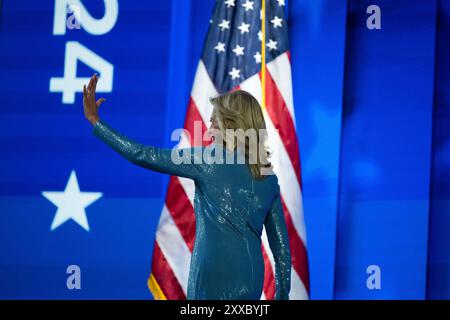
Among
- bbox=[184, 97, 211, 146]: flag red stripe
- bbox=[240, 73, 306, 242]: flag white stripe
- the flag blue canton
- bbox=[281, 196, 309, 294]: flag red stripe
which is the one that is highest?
the flag blue canton

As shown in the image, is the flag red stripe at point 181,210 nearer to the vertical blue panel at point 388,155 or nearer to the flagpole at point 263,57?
the flagpole at point 263,57

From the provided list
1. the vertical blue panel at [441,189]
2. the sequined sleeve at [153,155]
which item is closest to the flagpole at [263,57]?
the vertical blue panel at [441,189]

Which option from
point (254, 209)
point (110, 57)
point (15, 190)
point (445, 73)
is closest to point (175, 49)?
point (110, 57)

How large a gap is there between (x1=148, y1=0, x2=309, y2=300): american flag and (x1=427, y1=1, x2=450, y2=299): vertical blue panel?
86 cm

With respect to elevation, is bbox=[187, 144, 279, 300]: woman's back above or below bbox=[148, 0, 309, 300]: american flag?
below

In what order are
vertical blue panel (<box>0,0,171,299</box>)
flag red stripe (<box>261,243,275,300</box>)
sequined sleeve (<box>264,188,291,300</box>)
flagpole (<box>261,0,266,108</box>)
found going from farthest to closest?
1. vertical blue panel (<box>0,0,171,299</box>)
2. flagpole (<box>261,0,266,108</box>)
3. flag red stripe (<box>261,243,275,300</box>)
4. sequined sleeve (<box>264,188,291,300</box>)

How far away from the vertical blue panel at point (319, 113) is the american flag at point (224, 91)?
20 cm

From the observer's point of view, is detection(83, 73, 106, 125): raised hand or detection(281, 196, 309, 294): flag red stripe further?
detection(281, 196, 309, 294): flag red stripe

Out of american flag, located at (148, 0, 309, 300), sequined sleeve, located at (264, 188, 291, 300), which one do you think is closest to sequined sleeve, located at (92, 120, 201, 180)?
sequined sleeve, located at (264, 188, 291, 300)

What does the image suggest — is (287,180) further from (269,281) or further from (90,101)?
(90,101)

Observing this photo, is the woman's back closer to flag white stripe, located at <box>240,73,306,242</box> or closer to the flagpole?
flag white stripe, located at <box>240,73,306,242</box>

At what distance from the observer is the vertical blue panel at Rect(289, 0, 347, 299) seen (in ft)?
14.8

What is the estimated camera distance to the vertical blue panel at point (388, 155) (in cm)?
449

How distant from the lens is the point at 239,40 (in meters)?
4.50
